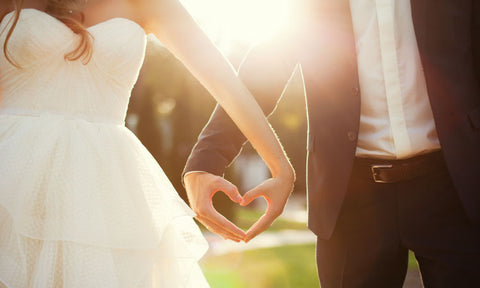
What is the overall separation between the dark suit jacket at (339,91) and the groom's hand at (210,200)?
9cm

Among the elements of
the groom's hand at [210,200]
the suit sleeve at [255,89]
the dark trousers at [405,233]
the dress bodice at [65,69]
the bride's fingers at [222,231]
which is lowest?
the dark trousers at [405,233]

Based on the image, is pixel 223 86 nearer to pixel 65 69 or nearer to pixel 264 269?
pixel 65 69

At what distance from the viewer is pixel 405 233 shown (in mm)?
2674

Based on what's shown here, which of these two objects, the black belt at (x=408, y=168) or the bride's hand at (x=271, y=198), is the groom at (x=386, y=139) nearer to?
the black belt at (x=408, y=168)

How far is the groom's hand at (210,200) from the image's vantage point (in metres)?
2.56

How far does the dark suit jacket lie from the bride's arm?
0.19 m

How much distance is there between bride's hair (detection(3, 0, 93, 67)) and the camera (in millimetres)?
2702

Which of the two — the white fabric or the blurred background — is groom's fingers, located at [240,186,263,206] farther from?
the blurred background

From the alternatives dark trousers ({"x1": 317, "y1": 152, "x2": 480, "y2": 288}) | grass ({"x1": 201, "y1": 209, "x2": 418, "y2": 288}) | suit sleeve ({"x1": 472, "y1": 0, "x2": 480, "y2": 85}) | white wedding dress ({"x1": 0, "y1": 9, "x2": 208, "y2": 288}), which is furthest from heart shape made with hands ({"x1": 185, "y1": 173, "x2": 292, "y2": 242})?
grass ({"x1": 201, "y1": 209, "x2": 418, "y2": 288})

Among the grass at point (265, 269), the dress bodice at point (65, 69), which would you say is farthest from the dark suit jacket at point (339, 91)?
the grass at point (265, 269)

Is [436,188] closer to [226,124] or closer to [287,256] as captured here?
[226,124]

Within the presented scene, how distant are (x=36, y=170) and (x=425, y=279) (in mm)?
1870

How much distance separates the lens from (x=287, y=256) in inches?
529

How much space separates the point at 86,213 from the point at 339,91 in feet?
4.32
